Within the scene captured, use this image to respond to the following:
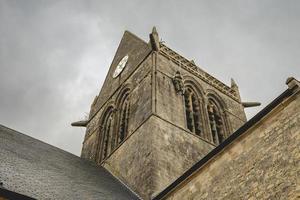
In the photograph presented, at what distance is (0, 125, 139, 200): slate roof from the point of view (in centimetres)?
707

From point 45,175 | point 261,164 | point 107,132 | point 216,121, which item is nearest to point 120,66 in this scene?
point 107,132

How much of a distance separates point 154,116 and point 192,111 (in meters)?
2.45

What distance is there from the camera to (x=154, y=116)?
11.5 meters

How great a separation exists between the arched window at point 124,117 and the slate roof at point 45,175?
1.86m

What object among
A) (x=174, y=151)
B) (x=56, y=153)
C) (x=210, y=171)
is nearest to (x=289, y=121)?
(x=210, y=171)

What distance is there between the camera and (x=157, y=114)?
11.6 meters

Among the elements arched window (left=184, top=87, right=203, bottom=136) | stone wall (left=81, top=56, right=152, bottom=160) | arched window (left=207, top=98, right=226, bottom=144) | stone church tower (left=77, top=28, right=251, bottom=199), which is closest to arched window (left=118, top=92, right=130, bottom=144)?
stone church tower (left=77, top=28, right=251, bottom=199)

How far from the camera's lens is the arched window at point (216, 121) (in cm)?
1376

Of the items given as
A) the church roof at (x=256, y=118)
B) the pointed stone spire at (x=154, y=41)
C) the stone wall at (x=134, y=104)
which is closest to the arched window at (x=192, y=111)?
the stone wall at (x=134, y=104)

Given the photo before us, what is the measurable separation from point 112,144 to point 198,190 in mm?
7243

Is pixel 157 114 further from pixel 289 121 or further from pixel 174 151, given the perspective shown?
pixel 289 121

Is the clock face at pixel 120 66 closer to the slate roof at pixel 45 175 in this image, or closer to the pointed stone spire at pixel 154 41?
the pointed stone spire at pixel 154 41

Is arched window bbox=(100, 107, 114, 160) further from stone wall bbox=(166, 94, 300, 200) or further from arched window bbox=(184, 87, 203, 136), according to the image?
stone wall bbox=(166, 94, 300, 200)

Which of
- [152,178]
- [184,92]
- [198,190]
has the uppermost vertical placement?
[184,92]
